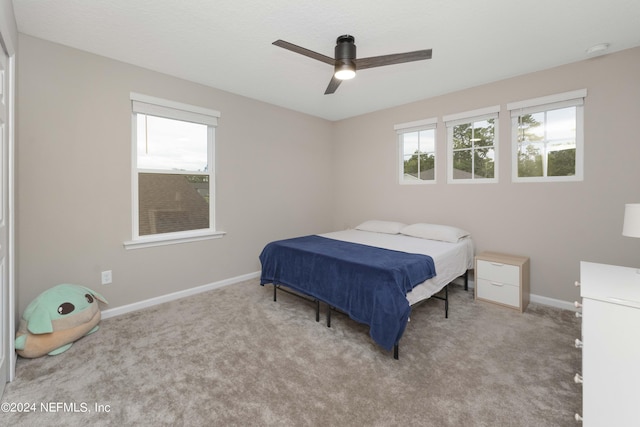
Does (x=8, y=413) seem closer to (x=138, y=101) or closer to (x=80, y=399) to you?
(x=80, y=399)

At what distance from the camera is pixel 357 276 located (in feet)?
7.62

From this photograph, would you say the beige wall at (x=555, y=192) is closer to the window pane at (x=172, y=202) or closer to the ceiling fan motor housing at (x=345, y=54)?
the ceiling fan motor housing at (x=345, y=54)

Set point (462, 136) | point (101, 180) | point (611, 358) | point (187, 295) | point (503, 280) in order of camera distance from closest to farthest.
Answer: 1. point (611, 358)
2. point (101, 180)
3. point (503, 280)
4. point (187, 295)
5. point (462, 136)

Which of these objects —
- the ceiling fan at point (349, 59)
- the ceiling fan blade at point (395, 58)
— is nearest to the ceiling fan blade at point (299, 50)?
the ceiling fan at point (349, 59)

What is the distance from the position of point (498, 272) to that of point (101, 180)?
13.5ft

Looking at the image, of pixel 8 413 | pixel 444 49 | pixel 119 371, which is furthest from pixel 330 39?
pixel 8 413

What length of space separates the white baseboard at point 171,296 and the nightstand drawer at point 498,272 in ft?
9.28

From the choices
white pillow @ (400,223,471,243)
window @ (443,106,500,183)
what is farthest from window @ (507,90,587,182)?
white pillow @ (400,223,471,243)

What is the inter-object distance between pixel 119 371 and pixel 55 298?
865mm

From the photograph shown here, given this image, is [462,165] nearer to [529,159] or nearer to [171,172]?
[529,159]

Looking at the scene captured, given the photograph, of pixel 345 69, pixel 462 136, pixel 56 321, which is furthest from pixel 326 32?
pixel 56 321

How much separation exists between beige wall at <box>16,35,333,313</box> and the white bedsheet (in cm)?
139

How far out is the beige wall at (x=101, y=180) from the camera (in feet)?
7.83

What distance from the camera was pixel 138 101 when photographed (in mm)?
2896
